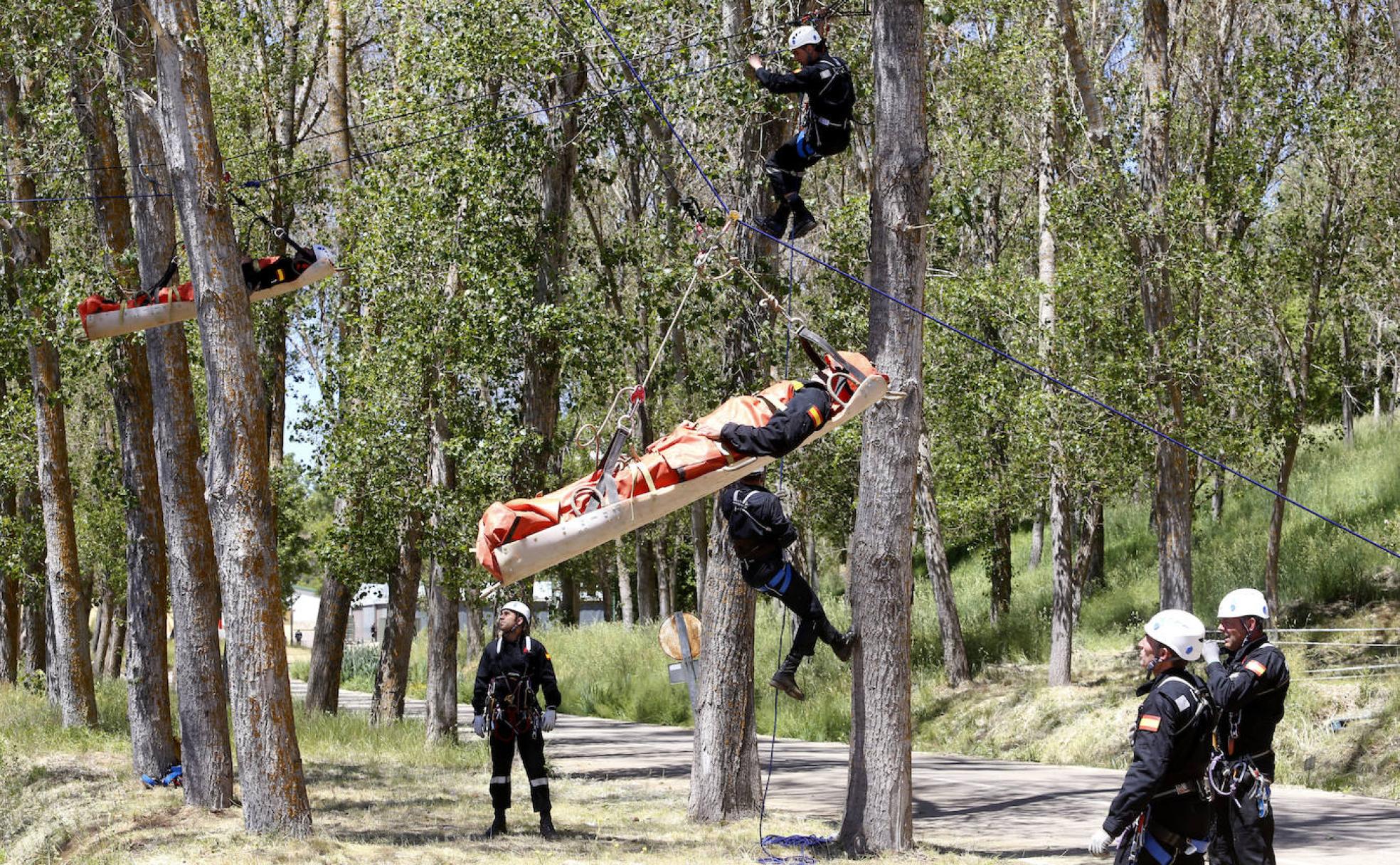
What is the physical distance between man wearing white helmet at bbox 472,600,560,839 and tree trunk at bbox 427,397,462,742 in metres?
7.00

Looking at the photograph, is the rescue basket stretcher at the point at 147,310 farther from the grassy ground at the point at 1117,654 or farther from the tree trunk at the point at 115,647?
the tree trunk at the point at 115,647

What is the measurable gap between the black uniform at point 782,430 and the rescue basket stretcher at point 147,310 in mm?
4628

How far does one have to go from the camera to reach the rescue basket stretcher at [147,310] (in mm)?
10719

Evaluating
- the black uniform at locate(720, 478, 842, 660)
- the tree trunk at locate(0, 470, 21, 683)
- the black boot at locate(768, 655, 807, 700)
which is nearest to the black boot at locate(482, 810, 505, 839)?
the black boot at locate(768, 655, 807, 700)

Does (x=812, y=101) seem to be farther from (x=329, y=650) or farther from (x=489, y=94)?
(x=329, y=650)

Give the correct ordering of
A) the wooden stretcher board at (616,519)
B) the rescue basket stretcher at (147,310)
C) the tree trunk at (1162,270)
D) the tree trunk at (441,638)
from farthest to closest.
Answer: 1. the tree trunk at (1162,270)
2. the tree trunk at (441,638)
3. the rescue basket stretcher at (147,310)
4. the wooden stretcher board at (616,519)

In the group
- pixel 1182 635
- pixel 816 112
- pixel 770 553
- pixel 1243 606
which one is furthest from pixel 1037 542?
pixel 1182 635

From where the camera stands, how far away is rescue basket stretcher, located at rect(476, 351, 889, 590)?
8156 mm

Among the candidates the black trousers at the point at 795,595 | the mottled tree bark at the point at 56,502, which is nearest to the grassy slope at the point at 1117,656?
the black trousers at the point at 795,595

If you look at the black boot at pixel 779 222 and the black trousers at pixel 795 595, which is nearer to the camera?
the black trousers at pixel 795 595

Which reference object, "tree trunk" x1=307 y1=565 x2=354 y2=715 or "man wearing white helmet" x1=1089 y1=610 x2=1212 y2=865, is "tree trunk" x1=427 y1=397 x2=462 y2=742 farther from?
"man wearing white helmet" x1=1089 y1=610 x2=1212 y2=865

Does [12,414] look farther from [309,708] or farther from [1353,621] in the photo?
[1353,621]

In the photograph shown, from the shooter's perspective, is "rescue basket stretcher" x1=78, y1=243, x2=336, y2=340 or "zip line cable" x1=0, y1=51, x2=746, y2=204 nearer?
"rescue basket stretcher" x1=78, y1=243, x2=336, y2=340

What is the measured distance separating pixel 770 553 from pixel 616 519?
170 centimetres
